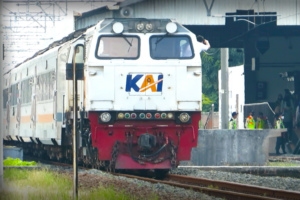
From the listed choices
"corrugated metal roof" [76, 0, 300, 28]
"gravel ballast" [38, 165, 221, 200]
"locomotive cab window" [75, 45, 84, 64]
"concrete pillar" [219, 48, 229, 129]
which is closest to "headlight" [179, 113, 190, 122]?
"gravel ballast" [38, 165, 221, 200]

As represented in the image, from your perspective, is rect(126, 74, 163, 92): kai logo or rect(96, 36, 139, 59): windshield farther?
rect(96, 36, 139, 59): windshield

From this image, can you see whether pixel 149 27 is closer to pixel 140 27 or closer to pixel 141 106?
pixel 140 27

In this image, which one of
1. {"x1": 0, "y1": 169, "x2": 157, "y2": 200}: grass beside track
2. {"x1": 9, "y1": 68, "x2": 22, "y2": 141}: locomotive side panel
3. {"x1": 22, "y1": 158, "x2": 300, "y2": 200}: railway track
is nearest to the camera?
{"x1": 0, "y1": 169, "x2": 157, "y2": 200}: grass beside track

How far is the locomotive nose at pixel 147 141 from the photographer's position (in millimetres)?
11812

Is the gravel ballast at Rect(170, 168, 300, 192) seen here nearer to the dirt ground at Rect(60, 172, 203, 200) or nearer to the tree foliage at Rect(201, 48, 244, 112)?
the dirt ground at Rect(60, 172, 203, 200)

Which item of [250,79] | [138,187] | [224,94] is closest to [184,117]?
[138,187]

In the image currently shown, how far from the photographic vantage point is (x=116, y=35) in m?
12.4

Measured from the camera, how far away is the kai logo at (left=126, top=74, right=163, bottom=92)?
12.0 metres

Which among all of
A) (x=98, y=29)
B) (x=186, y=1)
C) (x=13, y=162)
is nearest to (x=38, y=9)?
(x=186, y=1)

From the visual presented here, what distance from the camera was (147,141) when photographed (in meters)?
11.8

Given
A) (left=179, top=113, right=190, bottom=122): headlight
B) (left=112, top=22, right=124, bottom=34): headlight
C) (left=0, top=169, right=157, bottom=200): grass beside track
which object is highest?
(left=112, top=22, right=124, bottom=34): headlight

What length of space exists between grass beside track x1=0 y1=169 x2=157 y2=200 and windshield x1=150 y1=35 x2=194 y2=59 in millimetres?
3044

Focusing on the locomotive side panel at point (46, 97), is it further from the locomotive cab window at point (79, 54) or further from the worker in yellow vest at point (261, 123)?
the worker in yellow vest at point (261, 123)

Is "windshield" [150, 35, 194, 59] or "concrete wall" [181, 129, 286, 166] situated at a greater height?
"windshield" [150, 35, 194, 59]
